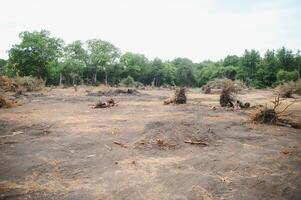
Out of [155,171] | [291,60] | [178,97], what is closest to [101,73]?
[291,60]

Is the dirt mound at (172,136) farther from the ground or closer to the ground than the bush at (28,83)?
closer to the ground

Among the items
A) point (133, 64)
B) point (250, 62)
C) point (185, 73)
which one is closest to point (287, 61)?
point (250, 62)

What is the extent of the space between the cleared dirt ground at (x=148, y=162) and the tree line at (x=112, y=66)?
40235mm

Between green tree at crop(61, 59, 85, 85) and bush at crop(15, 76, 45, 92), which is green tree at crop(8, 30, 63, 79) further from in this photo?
bush at crop(15, 76, 45, 92)

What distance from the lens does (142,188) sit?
214 inches

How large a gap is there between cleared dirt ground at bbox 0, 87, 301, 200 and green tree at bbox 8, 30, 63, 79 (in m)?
42.2

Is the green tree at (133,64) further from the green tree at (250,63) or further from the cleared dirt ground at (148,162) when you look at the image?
the cleared dirt ground at (148,162)

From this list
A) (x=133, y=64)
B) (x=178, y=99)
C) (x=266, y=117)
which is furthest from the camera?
(x=133, y=64)

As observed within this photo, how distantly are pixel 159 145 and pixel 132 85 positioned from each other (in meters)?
46.6

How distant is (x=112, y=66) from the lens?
210 ft

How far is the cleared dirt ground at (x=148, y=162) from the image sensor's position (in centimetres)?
535

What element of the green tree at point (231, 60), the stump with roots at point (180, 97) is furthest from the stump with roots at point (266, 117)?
the green tree at point (231, 60)

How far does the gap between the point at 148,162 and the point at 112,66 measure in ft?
191

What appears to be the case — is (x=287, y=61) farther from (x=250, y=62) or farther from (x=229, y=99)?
(x=229, y=99)
